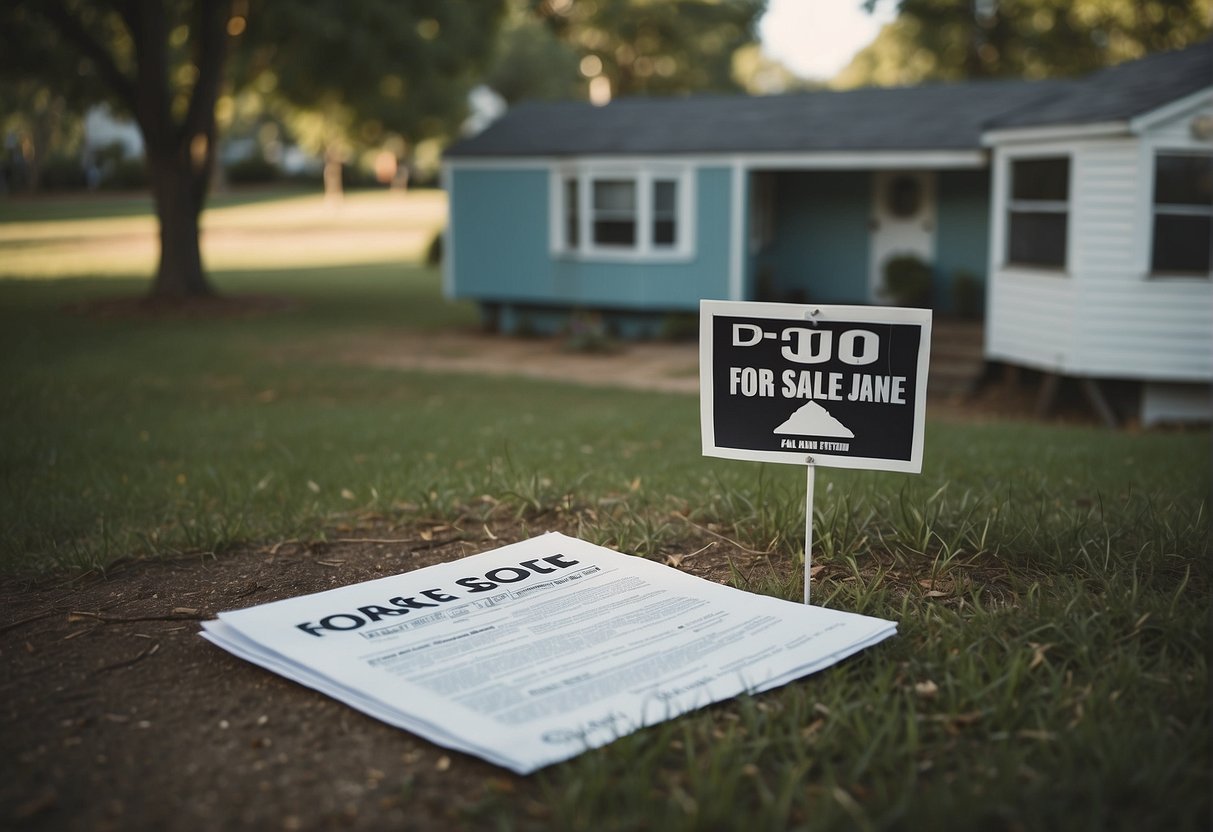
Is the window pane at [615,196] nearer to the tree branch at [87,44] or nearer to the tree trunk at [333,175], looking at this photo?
the tree branch at [87,44]

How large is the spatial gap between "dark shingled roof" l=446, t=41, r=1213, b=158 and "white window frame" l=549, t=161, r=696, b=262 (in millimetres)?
278

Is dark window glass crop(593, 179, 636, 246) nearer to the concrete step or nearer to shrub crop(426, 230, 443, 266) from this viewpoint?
the concrete step

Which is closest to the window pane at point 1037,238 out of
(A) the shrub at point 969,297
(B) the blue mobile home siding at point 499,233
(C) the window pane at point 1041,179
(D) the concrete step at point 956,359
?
(C) the window pane at point 1041,179

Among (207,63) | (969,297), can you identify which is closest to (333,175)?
(207,63)

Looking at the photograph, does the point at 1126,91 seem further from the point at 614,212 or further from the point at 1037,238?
the point at 614,212

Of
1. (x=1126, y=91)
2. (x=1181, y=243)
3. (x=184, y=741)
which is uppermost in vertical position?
(x=1126, y=91)

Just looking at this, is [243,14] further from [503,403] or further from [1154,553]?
[1154,553]

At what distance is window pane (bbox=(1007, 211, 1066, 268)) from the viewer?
1297 centimetres

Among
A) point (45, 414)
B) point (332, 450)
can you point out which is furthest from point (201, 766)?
point (45, 414)

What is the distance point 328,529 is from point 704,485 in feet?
6.18

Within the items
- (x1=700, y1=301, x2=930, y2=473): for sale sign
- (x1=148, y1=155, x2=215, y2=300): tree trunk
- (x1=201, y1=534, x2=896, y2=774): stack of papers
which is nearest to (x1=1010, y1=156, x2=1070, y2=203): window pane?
(x1=700, y1=301, x2=930, y2=473): for sale sign

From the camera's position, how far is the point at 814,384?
12.0ft

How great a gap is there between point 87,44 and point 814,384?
A: 691 inches

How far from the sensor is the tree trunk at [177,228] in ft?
64.7
